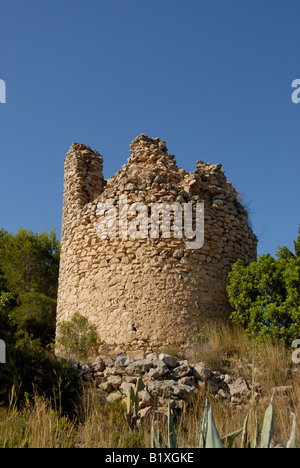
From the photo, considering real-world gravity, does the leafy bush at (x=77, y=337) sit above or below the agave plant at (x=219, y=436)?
above

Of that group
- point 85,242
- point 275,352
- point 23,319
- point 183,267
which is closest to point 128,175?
point 85,242

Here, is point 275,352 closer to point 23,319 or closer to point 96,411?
point 96,411

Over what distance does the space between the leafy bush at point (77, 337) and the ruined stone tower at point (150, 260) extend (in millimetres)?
185

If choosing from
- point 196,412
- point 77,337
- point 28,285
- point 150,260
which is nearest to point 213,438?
point 196,412

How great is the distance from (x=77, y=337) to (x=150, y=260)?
7.20 feet

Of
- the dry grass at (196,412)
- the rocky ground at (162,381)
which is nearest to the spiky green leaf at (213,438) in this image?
the dry grass at (196,412)

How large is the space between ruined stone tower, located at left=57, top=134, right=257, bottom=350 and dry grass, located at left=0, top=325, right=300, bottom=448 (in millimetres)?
754

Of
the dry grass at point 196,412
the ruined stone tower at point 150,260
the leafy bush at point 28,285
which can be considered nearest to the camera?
the dry grass at point 196,412

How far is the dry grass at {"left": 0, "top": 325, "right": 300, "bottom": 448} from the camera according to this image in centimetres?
561

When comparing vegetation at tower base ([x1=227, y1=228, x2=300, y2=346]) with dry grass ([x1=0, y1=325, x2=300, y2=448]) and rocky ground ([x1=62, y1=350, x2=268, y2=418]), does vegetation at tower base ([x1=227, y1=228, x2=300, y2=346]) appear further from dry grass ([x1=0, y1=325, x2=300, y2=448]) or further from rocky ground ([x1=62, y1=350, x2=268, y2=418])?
rocky ground ([x1=62, y1=350, x2=268, y2=418])

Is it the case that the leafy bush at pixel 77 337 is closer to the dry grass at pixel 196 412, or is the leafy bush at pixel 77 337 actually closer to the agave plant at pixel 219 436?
the dry grass at pixel 196 412

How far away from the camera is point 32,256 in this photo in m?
15.9

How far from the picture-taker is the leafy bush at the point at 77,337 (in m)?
9.23
